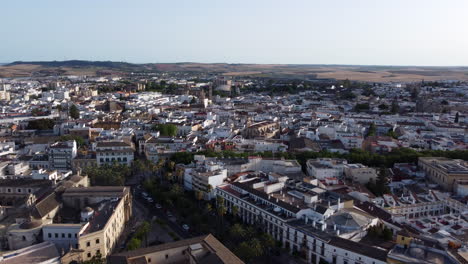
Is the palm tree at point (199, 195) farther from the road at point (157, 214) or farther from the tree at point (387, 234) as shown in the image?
the tree at point (387, 234)

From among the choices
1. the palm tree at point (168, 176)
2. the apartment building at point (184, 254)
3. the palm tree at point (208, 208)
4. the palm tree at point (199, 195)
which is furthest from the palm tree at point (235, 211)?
the palm tree at point (168, 176)

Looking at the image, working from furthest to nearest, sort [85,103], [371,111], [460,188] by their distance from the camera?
[85,103], [371,111], [460,188]

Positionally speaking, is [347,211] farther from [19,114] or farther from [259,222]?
[19,114]

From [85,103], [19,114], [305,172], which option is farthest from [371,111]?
[19,114]

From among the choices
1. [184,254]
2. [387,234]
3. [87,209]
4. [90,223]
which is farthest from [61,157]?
[387,234]

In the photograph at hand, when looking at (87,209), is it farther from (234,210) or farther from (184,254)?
(234,210)

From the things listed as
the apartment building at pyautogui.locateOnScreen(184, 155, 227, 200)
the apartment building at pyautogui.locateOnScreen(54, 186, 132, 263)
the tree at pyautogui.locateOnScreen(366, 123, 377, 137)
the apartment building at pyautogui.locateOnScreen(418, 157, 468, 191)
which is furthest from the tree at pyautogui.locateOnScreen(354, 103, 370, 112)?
the apartment building at pyautogui.locateOnScreen(54, 186, 132, 263)

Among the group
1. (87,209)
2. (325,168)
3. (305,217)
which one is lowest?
(305,217)

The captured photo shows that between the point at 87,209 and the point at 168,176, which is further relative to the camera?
the point at 168,176

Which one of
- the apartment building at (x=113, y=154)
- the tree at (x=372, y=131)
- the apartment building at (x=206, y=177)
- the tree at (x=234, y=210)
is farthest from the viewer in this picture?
the tree at (x=372, y=131)

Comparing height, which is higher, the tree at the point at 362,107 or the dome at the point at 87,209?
the tree at the point at 362,107

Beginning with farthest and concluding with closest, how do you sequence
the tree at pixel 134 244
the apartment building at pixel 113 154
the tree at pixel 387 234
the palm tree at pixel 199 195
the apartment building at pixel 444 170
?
the apartment building at pixel 113 154
the apartment building at pixel 444 170
the palm tree at pixel 199 195
the tree at pixel 387 234
the tree at pixel 134 244
